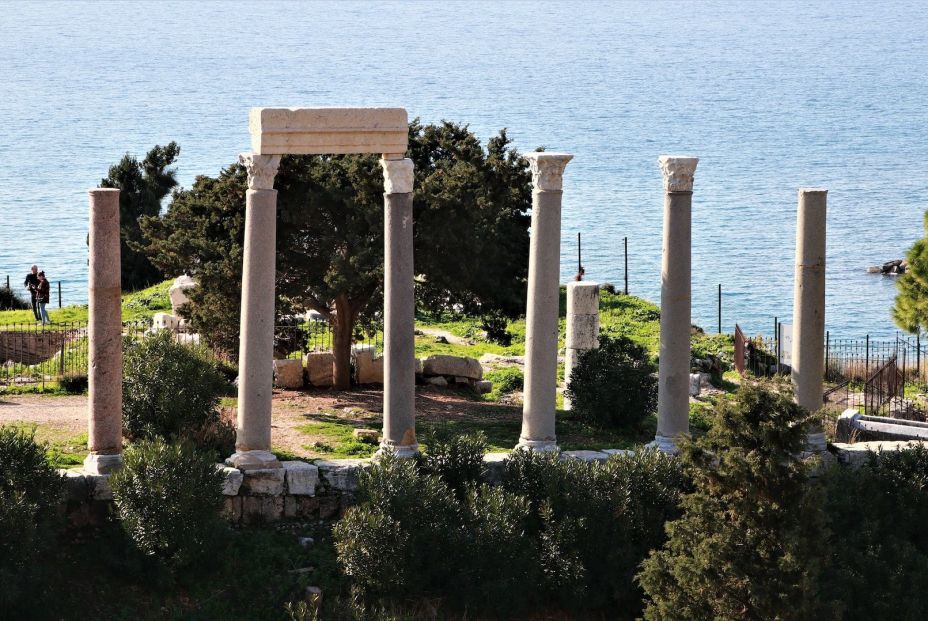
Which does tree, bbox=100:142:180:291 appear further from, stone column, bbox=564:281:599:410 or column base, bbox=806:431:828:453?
column base, bbox=806:431:828:453

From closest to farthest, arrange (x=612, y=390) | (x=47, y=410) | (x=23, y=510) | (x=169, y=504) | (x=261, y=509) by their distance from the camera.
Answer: (x=23, y=510) < (x=169, y=504) < (x=261, y=509) < (x=47, y=410) < (x=612, y=390)

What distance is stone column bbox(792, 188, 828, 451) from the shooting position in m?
22.8

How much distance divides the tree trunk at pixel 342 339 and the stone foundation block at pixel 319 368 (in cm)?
15

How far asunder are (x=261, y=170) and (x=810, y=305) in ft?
28.8

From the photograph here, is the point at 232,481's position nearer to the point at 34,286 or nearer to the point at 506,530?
the point at 506,530

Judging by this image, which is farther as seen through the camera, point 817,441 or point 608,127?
point 608,127

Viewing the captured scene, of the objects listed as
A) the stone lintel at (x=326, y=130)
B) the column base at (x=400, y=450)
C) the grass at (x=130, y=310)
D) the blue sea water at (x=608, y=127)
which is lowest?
the column base at (x=400, y=450)

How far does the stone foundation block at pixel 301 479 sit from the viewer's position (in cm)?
2180

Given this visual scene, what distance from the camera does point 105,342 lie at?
827 inches

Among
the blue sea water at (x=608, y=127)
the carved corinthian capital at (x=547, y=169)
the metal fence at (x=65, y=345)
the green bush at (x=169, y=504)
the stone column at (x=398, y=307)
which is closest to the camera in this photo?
the green bush at (x=169, y=504)

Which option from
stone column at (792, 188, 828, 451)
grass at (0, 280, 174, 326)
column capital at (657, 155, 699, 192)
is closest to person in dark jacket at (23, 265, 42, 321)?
grass at (0, 280, 174, 326)

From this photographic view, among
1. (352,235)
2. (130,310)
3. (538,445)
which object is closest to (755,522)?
(538,445)

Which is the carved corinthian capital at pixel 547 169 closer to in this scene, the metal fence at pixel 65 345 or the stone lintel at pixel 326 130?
the stone lintel at pixel 326 130

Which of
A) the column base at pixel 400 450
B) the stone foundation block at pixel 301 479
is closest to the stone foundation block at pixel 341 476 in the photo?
the stone foundation block at pixel 301 479
